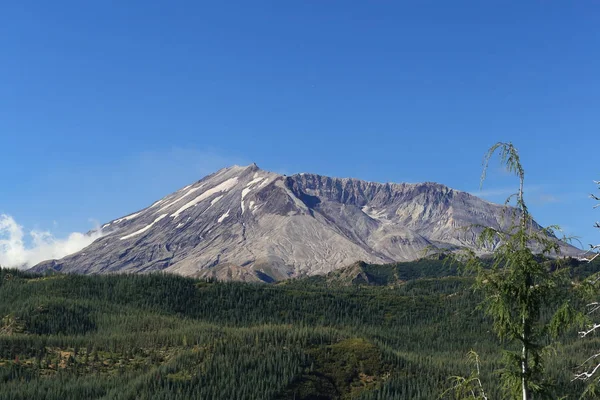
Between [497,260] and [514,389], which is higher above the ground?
[497,260]

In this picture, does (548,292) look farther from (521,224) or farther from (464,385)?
(464,385)

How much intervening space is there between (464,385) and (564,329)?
187 inches

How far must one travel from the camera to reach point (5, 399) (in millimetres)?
195000

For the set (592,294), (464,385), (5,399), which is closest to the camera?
(592,294)

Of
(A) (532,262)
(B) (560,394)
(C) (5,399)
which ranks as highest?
(A) (532,262)

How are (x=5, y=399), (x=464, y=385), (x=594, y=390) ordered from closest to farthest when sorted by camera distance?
(x=594, y=390) < (x=464, y=385) < (x=5, y=399)

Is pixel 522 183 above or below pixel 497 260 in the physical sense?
above

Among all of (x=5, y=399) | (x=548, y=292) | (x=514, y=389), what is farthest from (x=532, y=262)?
(x=5, y=399)

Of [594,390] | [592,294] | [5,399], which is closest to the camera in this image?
[594,390]

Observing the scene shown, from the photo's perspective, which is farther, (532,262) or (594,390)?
(532,262)

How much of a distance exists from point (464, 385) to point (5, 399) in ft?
Answer: 634

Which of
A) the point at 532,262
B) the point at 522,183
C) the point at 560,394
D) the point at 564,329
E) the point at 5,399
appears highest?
the point at 522,183

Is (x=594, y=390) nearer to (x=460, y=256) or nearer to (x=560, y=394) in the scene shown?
(x=560, y=394)

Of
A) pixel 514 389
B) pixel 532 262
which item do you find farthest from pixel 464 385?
pixel 532 262
